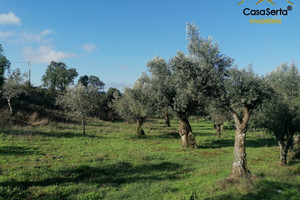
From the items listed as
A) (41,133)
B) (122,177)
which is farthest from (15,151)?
(122,177)

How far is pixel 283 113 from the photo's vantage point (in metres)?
17.4

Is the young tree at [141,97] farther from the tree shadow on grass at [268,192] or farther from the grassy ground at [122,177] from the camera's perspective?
the tree shadow on grass at [268,192]

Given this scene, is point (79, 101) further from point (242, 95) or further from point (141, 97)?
point (242, 95)

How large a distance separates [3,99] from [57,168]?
39303 mm

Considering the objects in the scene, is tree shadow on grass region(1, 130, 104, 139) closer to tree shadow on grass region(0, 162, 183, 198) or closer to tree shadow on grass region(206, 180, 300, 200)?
tree shadow on grass region(0, 162, 183, 198)

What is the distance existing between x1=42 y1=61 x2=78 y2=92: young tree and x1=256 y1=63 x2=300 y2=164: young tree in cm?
7478

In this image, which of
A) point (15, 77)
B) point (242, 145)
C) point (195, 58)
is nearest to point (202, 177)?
point (242, 145)

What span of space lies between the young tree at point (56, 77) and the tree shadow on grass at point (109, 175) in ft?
231

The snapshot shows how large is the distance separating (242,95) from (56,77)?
80007mm

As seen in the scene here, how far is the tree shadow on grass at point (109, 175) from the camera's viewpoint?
1114cm

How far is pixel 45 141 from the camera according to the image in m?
23.8

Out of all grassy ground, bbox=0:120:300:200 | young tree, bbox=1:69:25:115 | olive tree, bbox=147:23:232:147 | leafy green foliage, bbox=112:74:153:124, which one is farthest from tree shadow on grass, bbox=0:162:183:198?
young tree, bbox=1:69:25:115

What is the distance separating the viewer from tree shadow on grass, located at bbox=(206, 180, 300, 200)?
9.12 meters

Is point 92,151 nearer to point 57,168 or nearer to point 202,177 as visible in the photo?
point 57,168
